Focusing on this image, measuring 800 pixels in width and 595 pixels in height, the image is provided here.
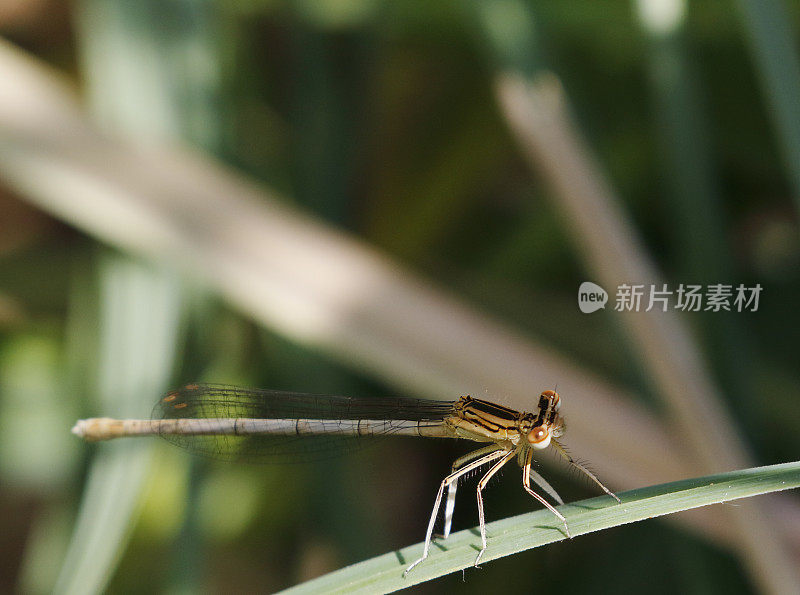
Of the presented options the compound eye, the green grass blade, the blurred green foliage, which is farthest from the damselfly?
the green grass blade

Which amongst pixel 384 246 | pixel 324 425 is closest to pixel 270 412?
pixel 324 425

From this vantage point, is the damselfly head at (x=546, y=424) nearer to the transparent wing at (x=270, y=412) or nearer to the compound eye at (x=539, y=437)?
the compound eye at (x=539, y=437)

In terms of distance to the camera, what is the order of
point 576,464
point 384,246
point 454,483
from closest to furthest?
point 576,464 → point 454,483 → point 384,246

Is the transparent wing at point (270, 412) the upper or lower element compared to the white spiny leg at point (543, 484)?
upper

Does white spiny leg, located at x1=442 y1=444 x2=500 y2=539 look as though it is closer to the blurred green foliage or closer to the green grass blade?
the green grass blade

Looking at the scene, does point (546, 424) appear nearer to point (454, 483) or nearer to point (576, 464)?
point (576, 464)

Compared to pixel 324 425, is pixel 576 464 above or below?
below

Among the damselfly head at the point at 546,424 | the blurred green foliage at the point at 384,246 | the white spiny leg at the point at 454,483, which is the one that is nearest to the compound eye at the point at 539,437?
the damselfly head at the point at 546,424

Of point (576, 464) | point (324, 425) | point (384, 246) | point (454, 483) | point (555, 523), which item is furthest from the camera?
point (384, 246)
